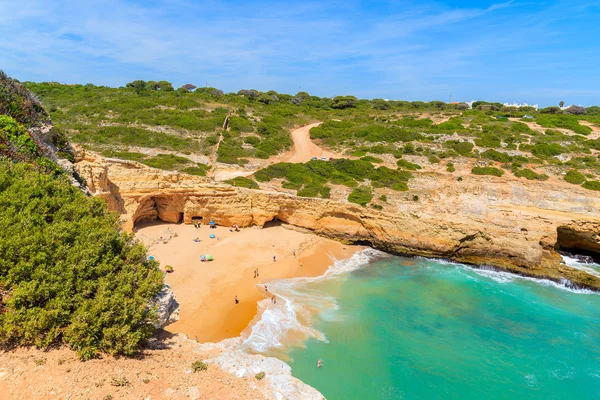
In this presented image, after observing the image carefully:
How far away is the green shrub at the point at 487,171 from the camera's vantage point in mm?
29075

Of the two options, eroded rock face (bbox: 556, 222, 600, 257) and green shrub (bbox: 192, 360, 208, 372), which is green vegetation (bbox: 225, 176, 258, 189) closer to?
green shrub (bbox: 192, 360, 208, 372)

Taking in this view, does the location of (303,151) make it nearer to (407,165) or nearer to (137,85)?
(407,165)

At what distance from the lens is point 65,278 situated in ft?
24.3

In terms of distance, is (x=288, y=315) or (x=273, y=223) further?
(x=273, y=223)

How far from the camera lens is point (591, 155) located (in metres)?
32.3

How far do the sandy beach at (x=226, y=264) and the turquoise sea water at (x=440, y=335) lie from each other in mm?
1524

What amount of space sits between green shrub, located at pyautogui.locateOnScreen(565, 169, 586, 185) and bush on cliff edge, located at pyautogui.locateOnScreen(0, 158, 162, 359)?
105ft

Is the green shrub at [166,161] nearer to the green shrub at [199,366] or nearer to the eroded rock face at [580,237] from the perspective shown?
the green shrub at [199,366]

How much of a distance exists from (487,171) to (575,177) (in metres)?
6.42

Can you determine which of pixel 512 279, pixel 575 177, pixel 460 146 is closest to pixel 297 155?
pixel 460 146

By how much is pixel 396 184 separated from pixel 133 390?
24548 millimetres

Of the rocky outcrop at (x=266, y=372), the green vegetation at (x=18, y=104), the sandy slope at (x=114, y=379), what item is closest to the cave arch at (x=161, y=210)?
the green vegetation at (x=18, y=104)

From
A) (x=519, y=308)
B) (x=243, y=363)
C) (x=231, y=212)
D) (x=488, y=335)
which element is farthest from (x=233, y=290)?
(x=519, y=308)

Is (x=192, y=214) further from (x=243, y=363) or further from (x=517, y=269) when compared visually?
(x=517, y=269)
